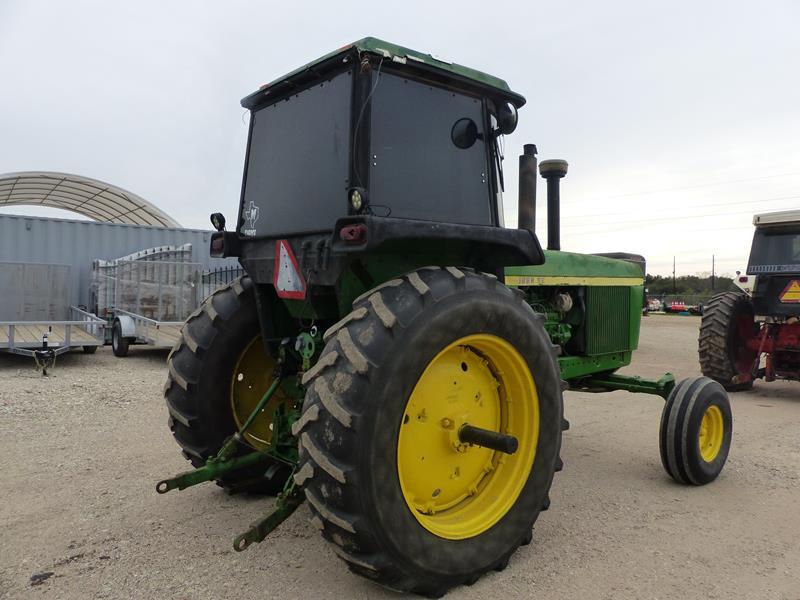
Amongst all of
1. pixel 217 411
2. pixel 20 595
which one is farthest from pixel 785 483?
pixel 20 595

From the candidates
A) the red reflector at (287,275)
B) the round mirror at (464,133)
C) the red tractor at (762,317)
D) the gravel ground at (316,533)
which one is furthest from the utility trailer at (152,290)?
the round mirror at (464,133)

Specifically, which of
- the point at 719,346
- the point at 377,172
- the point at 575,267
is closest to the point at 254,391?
the point at 377,172

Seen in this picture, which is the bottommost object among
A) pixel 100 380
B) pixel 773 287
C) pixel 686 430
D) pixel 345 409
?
pixel 100 380

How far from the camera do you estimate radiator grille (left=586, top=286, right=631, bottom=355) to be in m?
4.96

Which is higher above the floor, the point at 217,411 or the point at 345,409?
the point at 345,409

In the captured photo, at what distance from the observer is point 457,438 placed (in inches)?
110

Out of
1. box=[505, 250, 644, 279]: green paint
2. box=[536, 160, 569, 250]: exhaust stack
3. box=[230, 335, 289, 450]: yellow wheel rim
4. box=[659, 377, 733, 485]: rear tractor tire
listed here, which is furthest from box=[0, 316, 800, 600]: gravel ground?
box=[536, 160, 569, 250]: exhaust stack

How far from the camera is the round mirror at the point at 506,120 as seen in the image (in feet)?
11.1

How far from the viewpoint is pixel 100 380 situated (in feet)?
28.6

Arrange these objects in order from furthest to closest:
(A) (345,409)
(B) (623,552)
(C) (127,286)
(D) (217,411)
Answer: (C) (127,286), (D) (217,411), (B) (623,552), (A) (345,409)

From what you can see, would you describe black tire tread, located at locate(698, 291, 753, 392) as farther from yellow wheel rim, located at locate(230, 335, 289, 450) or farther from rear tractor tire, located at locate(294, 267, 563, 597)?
yellow wheel rim, located at locate(230, 335, 289, 450)

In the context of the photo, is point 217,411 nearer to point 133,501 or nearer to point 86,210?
point 133,501

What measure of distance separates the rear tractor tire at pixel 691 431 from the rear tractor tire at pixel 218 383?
2488mm

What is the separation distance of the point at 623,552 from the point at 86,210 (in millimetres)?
23498
